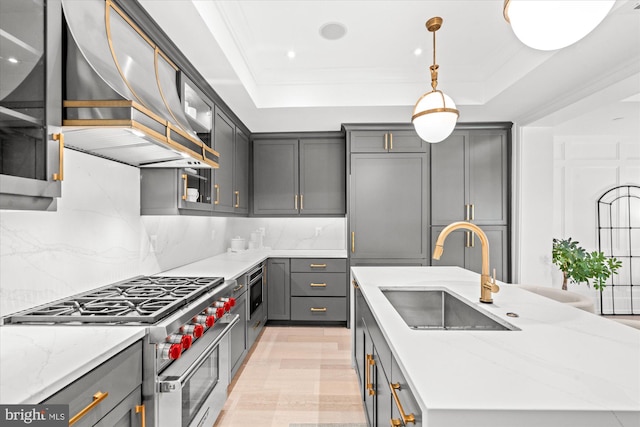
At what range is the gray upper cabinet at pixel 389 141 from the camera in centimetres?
384

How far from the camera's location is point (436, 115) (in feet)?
6.31

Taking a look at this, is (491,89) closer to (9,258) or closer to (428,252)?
(428,252)

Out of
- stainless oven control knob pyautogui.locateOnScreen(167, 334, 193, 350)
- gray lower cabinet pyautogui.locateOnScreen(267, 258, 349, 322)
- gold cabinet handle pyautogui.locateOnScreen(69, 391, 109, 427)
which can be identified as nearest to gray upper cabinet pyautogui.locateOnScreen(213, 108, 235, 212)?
gray lower cabinet pyautogui.locateOnScreen(267, 258, 349, 322)

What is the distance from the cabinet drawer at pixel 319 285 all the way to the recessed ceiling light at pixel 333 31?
2478mm

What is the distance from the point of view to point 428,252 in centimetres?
385

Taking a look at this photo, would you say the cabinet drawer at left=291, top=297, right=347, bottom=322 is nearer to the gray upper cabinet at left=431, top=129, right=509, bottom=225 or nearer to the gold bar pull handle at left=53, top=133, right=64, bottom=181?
the gray upper cabinet at left=431, top=129, right=509, bottom=225

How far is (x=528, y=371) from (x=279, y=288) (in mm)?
3224

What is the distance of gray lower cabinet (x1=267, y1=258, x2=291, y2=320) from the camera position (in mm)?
3857

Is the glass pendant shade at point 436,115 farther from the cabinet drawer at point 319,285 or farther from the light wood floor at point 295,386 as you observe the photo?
the cabinet drawer at point 319,285

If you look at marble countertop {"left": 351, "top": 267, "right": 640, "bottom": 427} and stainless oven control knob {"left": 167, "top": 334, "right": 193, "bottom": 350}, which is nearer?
marble countertop {"left": 351, "top": 267, "right": 640, "bottom": 427}

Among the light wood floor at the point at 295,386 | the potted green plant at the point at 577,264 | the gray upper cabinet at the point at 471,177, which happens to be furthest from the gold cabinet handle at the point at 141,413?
the potted green plant at the point at 577,264

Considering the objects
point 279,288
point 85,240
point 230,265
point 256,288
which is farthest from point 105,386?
point 279,288

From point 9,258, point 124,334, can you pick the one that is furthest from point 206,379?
point 9,258

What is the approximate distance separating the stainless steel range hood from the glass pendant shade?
4.47ft
